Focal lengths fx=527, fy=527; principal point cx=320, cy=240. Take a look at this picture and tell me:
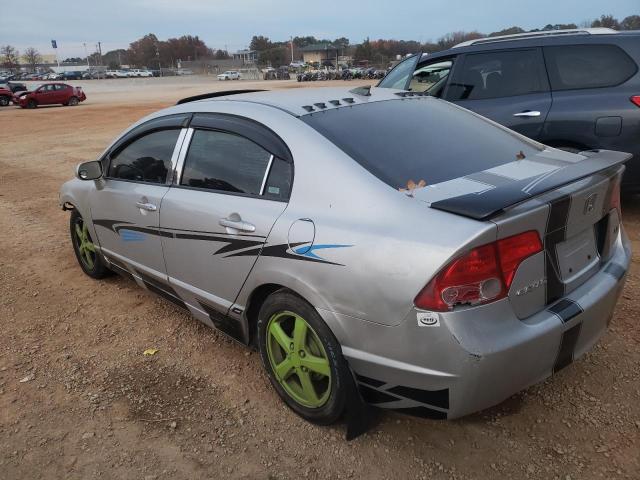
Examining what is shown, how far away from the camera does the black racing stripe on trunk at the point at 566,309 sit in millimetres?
2170

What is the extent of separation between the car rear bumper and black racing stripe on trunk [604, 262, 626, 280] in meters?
0.15

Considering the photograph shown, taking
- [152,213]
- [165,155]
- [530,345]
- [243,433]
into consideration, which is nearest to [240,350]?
[243,433]

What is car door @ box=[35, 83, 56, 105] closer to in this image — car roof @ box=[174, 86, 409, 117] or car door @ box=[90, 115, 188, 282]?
car door @ box=[90, 115, 188, 282]

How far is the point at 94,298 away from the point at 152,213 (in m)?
1.40

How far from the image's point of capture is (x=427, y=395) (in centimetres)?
211

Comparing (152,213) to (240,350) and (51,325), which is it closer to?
(240,350)

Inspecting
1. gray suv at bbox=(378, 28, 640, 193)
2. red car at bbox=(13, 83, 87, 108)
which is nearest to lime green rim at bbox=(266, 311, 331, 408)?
gray suv at bbox=(378, 28, 640, 193)

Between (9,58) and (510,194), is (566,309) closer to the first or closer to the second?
(510,194)

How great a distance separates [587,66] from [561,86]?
288 millimetres

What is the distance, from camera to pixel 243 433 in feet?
8.61

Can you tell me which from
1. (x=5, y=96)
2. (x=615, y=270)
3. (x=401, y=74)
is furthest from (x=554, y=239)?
(x=5, y=96)

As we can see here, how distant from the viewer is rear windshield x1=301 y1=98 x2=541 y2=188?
8.00ft

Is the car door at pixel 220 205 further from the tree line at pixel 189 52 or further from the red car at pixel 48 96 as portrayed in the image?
the tree line at pixel 189 52

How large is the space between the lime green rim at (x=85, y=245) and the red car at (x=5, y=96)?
34307 mm
